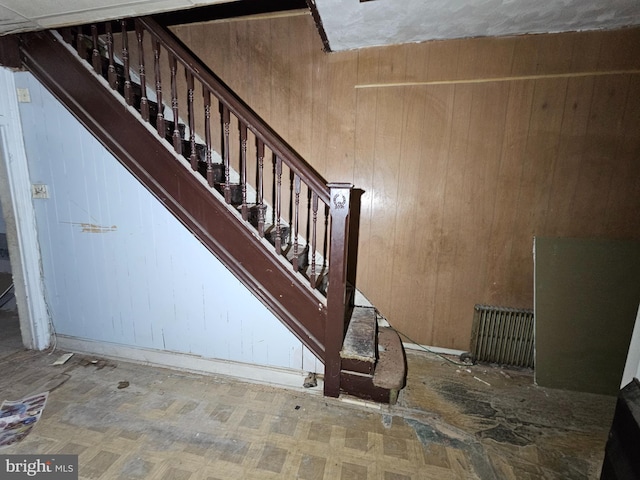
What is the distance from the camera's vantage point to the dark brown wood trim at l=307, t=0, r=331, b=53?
1886mm

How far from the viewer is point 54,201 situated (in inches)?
95.0

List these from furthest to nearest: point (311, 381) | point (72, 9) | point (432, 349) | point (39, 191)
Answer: point (432, 349) < point (39, 191) < point (311, 381) < point (72, 9)

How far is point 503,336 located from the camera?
2574mm

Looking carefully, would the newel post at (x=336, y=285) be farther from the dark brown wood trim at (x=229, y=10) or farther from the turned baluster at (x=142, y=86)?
the dark brown wood trim at (x=229, y=10)

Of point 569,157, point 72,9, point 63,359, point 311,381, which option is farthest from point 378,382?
point 72,9

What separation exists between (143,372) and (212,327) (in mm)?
710

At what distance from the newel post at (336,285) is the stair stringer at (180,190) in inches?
2.9

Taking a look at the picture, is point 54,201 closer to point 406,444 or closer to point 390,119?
point 390,119

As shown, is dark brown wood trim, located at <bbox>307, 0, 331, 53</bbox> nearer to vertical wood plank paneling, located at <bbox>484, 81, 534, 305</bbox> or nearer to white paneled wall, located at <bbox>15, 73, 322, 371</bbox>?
vertical wood plank paneling, located at <bbox>484, 81, 534, 305</bbox>

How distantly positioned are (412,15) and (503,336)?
263 centimetres

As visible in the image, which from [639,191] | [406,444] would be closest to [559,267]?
[639,191]

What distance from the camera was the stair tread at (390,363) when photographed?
202cm

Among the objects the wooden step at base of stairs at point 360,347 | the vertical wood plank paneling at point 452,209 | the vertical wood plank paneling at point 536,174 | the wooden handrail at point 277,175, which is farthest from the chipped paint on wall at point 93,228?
the vertical wood plank paneling at point 536,174

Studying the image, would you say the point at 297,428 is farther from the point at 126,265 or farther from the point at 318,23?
the point at 318,23
